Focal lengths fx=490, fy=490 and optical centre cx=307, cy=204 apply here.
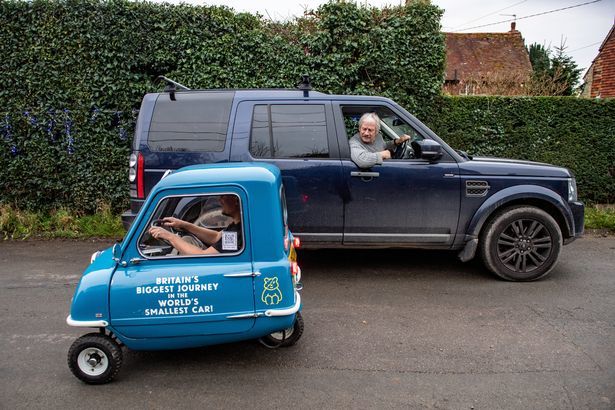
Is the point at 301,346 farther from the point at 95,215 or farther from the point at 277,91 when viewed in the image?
the point at 95,215

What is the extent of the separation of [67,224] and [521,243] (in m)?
6.71

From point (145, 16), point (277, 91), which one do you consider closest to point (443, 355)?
point (277, 91)

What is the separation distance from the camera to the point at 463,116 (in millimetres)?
8711

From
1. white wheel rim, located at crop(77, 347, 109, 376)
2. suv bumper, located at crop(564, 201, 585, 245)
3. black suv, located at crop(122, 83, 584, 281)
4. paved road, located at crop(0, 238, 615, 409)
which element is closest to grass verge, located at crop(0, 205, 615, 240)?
paved road, located at crop(0, 238, 615, 409)

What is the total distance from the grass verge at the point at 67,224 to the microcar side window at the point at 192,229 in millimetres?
4334

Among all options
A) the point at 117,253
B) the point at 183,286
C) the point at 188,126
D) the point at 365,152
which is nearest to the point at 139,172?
the point at 188,126

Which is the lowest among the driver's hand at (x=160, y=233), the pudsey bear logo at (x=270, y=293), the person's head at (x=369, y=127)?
the pudsey bear logo at (x=270, y=293)

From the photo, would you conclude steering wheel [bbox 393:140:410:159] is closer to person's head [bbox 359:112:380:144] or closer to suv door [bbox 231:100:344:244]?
person's head [bbox 359:112:380:144]

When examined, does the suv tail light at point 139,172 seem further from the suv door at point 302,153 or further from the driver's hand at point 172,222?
the driver's hand at point 172,222

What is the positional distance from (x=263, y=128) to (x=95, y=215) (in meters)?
4.22

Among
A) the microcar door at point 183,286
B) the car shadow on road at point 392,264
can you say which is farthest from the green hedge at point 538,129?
the microcar door at point 183,286

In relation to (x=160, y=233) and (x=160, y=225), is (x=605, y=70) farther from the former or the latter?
(x=160, y=233)

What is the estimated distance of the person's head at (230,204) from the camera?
11.5 ft

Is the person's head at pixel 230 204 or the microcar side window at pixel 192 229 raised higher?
the person's head at pixel 230 204
